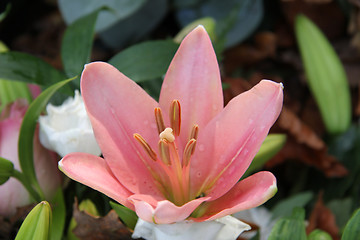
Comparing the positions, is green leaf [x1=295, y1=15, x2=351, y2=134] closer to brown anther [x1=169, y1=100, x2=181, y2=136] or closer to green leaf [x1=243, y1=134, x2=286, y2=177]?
green leaf [x1=243, y1=134, x2=286, y2=177]

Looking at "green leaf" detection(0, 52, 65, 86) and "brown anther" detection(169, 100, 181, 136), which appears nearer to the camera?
"brown anther" detection(169, 100, 181, 136)

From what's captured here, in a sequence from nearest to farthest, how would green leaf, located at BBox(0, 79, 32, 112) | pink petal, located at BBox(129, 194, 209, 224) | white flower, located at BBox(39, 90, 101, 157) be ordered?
Answer: pink petal, located at BBox(129, 194, 209, 224)
white flower, located at BBox(39, 90, 101, 157)
green leaf, located at BBox(0, 79, 32, 112)

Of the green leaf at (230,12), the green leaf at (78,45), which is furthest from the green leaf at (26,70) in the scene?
the green leaf at (230,12)

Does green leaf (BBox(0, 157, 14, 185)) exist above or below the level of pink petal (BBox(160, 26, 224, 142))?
below

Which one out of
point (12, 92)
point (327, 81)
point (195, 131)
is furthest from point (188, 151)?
point (327, 81)

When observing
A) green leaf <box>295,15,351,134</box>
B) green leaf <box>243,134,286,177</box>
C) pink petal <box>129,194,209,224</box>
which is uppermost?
pink petal <box>129,194,209,224</box>

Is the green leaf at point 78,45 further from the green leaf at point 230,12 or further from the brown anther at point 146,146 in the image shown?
the green leaf at point 230,12

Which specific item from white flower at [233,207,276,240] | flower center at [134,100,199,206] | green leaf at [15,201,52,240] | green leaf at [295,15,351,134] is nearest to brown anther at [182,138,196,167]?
flower center at [134,100,199,206]

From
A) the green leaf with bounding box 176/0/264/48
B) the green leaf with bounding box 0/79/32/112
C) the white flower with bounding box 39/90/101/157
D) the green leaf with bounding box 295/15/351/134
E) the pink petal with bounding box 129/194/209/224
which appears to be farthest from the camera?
the green leaf with bounding box 176/0/264/48
